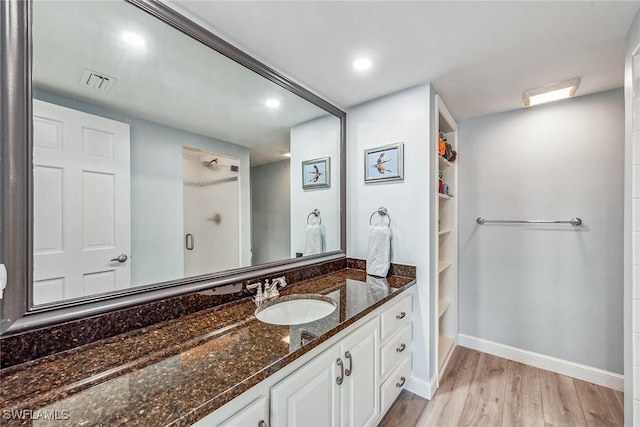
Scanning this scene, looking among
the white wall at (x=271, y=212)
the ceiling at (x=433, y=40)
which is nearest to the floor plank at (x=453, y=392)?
the white wall at (x=271, y=212)

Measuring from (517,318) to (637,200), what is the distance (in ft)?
4.79

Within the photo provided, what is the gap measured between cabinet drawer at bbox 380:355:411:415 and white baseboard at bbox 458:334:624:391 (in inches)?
41.1

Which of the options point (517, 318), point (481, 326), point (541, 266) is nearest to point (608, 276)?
point (541, 266)

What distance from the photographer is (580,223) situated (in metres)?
1.97

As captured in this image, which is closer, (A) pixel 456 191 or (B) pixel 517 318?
(B) pixel 517 318

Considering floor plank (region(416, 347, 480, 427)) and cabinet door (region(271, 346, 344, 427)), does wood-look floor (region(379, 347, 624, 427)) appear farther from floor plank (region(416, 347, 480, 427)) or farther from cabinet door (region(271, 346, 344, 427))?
cabinet door (region(271, 346, 344, 427))

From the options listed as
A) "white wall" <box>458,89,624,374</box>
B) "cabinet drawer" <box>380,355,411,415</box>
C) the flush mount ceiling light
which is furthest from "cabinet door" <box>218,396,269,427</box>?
the flush mount ceiling light

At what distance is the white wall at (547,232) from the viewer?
1.89 metres

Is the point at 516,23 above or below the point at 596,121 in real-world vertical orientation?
above

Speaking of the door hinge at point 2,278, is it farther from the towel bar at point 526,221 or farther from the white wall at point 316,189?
the towel bar at point 526,221

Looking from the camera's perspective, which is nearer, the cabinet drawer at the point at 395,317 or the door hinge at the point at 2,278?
the door hinge at the point at 2,278

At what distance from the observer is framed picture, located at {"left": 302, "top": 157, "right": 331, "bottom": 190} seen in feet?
6.41

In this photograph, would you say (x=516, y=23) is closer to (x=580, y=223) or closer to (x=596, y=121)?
(x=596, y=121)

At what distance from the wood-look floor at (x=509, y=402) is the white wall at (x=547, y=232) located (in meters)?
0.26
